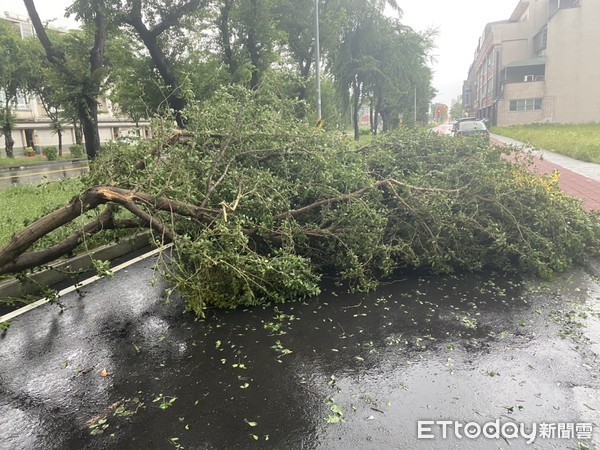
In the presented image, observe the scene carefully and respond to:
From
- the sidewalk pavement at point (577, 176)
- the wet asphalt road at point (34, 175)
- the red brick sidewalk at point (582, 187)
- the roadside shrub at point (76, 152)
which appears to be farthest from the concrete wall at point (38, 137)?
the red brick sidewalk at point (582, 187)

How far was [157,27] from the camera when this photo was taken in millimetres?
15344

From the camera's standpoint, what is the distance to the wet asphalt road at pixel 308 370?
9.36 feet

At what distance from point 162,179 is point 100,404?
8.52 ft

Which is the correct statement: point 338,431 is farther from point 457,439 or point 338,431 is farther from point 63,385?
point 63,385

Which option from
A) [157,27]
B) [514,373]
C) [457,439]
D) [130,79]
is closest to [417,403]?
[457,439]

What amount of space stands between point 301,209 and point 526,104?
50248 mm

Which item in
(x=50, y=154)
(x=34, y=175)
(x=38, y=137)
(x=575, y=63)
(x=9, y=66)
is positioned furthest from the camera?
(x=38, y=137)

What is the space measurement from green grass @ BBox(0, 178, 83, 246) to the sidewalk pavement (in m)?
7.59

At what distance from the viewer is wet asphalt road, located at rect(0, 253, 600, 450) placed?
2.85m

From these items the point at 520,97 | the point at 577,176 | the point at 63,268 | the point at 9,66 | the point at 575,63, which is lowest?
the point at 63,268

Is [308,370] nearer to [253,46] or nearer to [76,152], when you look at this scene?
[253,46]

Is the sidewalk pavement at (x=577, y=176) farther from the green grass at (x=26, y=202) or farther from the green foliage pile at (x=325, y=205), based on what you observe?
the green grass at (x=26, y=202)

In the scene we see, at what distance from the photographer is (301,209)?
18.3 feet

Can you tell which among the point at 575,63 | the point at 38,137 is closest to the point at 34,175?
the point at 38,137
